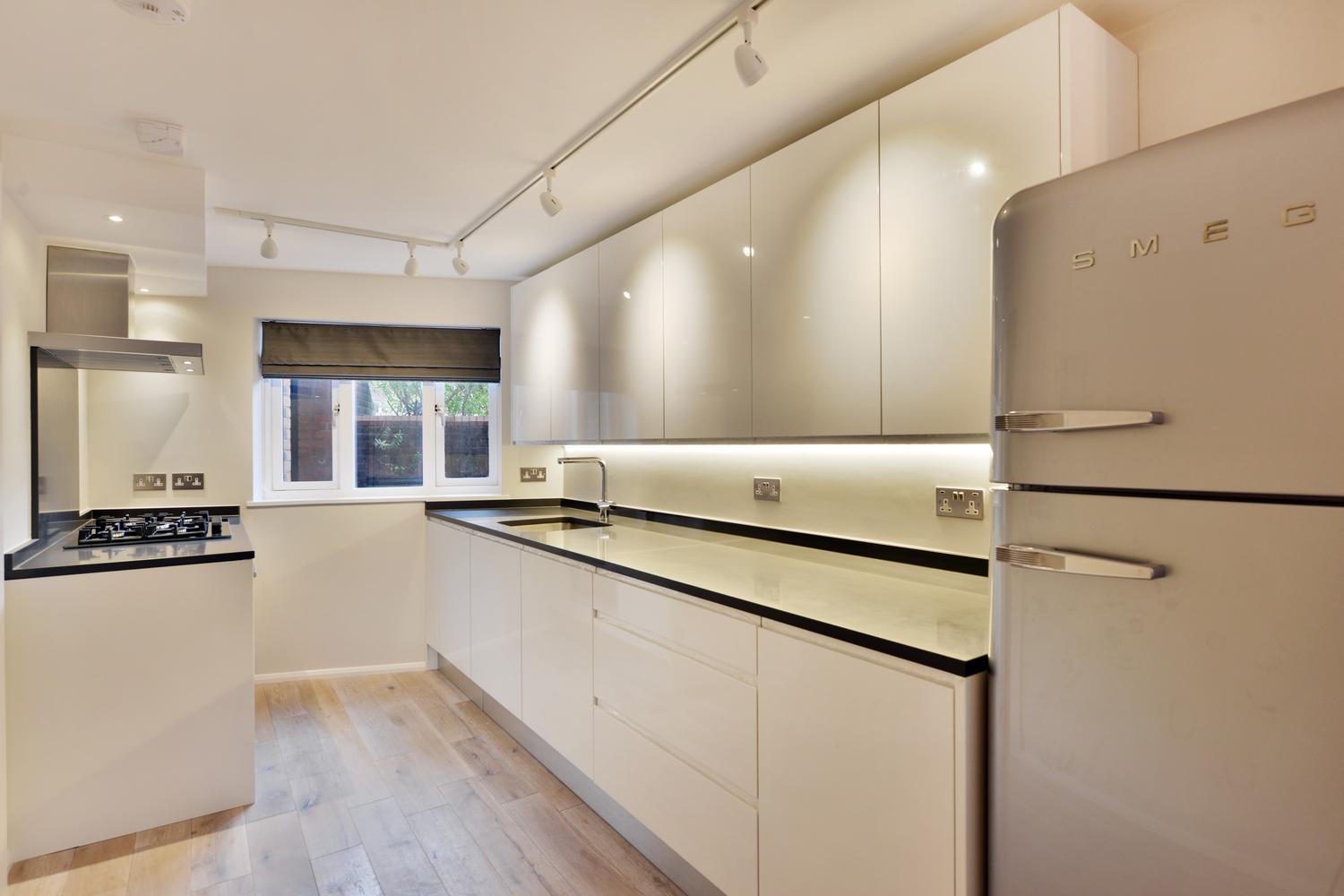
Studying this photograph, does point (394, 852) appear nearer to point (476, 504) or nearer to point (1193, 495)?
point (476, 504)

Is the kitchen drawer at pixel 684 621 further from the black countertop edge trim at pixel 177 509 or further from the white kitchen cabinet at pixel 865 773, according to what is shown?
the black countertop edge trim at pixel 177 509

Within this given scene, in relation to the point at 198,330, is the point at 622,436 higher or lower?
lower

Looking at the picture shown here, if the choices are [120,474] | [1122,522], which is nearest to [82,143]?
[120,474]

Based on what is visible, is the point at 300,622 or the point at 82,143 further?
the point at 300,622

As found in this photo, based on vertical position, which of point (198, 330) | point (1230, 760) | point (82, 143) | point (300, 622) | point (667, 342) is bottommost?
point (300, 622)

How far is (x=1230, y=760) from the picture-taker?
0.92 meters

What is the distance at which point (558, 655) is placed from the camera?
105 inches

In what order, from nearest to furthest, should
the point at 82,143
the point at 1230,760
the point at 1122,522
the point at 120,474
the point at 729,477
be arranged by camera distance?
1. the point at 1230,760
2. the point at 1122,522
3. the point at 82,143
4. the point at 729,477
5. the point at 120,474

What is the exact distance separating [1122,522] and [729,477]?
1969 millimetres

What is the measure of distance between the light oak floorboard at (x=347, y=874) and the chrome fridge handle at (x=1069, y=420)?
7.23 ft

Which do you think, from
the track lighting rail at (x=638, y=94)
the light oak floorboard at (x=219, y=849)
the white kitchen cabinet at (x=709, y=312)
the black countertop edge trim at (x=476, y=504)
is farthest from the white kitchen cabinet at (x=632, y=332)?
the light oak floorboard at (x=219, y=849)

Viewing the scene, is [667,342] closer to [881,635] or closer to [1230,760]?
[881,635]

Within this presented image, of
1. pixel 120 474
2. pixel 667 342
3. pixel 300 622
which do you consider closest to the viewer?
pixel 667 342

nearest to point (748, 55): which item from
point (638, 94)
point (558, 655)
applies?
point (638, 94)
